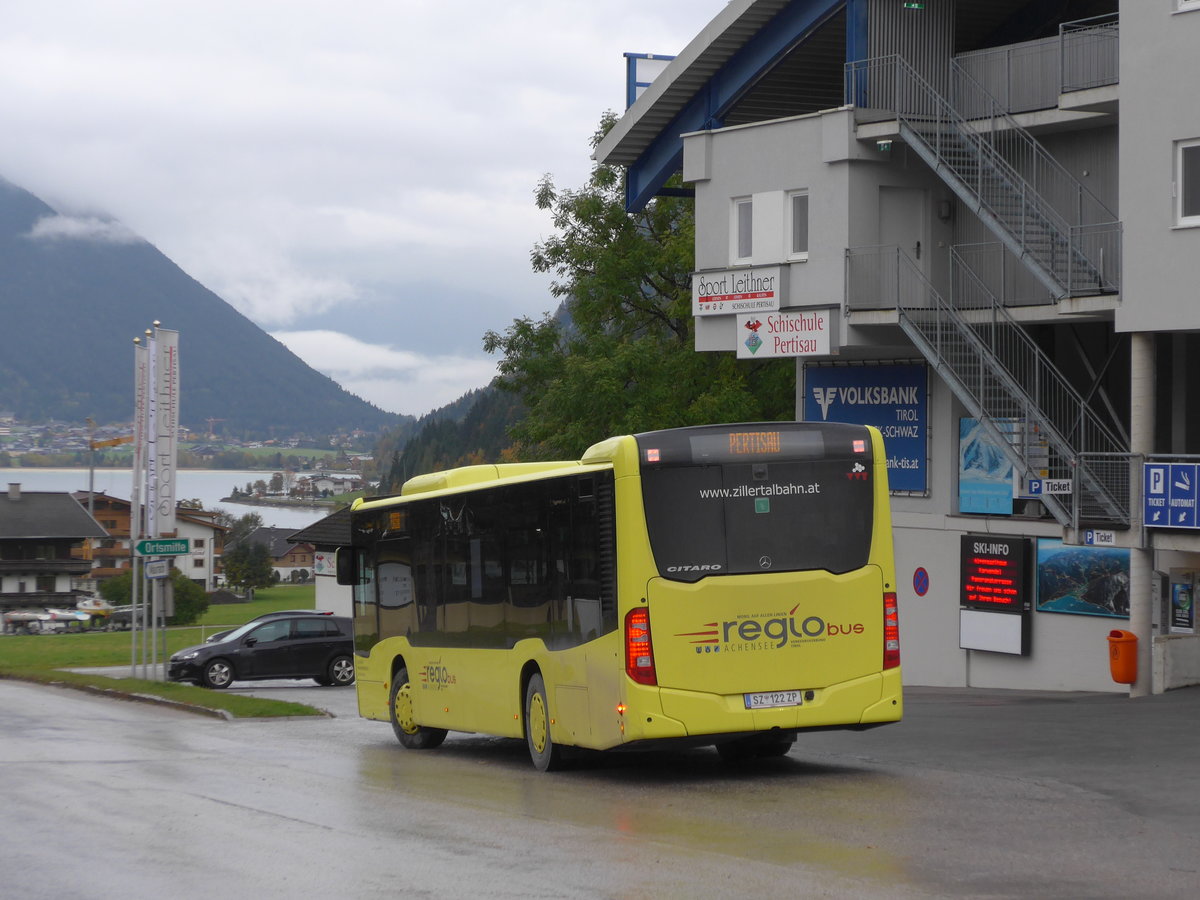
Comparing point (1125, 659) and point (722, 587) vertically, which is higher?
point (722, 587)

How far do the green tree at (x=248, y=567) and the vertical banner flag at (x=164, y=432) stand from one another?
391 feet

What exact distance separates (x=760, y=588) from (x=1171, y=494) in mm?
12255

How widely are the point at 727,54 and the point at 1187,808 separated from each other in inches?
912

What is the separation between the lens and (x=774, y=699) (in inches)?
537

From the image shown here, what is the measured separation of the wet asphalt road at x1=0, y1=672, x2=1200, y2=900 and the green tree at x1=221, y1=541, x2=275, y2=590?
133377mm

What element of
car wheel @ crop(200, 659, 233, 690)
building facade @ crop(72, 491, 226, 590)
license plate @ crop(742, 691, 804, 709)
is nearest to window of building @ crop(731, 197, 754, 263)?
car wheel @ crop(200, 659, 233, 690)

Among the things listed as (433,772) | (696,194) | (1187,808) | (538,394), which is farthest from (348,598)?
(1187,808)

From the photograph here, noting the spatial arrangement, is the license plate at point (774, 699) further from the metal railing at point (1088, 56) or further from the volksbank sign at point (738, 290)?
the volksbank sign at point (738, 290)

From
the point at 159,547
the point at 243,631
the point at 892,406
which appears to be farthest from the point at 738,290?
the point at 243,631

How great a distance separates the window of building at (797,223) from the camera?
30062 millimetres

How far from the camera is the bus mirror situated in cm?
2161

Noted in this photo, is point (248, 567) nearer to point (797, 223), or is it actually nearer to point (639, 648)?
point (797, 223)

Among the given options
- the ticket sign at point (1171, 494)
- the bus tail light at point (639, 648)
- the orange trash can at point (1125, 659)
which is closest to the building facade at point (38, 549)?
the orange trash can at point (1125, 659)

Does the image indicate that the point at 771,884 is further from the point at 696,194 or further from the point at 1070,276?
the point at 696,194
